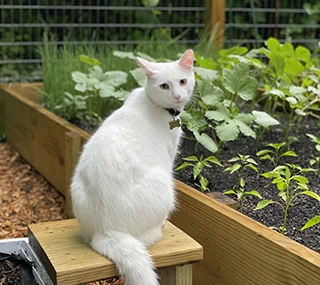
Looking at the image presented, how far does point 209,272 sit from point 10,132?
78.1 inches

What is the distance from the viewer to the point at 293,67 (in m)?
2.26

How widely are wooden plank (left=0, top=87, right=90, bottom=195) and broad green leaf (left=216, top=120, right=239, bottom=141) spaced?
0.61 m

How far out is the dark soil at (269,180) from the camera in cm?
155

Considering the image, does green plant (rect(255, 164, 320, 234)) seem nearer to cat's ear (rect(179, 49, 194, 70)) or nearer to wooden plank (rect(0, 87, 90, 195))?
cat's ear (rect(179, 49, 194, 70))

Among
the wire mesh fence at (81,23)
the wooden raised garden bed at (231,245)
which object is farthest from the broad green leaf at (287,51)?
the wire mesh fence at (81,23)

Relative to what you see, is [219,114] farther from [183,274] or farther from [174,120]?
[183,274]

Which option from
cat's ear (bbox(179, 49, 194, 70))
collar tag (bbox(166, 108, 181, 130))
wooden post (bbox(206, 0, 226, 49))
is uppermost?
wooden post (bbox(206, 0, 226, 49))

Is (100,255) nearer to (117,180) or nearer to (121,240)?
(121,240)

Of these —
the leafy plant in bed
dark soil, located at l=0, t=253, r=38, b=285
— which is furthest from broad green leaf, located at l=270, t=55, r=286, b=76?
dark soil, located at l=0, t=253, r=38, b=285

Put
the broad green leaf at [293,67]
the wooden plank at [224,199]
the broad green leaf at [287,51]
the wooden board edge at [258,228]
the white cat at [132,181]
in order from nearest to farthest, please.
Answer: the wooden board edge at [258,228] < the white cat at [132,181] < the wooden plank at [224,199] < the broad green leaf at [293,67] < the broad green leaf at [287,51]

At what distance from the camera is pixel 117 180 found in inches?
54.6

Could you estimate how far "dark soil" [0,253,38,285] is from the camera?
1561 millimetres

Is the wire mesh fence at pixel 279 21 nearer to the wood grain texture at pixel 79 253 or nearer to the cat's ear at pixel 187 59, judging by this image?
the cat's ear at pixel 187 59

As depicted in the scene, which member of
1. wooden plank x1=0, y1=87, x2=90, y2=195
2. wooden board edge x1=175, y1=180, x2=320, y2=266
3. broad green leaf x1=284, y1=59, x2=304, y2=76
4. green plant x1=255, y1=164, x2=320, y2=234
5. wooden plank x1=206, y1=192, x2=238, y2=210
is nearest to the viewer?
wooden board edge x1=175, y1=180, x2=320, y2=266
